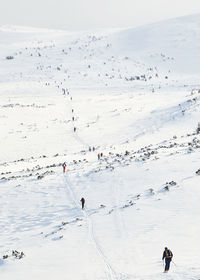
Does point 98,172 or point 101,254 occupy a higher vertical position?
point 98,172

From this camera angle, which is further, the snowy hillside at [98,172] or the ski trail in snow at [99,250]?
the snowy hillside at [98,172]

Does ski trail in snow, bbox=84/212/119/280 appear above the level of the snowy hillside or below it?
below

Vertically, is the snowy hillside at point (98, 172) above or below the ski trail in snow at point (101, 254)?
above

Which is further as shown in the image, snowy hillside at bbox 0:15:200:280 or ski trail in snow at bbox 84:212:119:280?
snowy hillside at bbox 0:15:200:280

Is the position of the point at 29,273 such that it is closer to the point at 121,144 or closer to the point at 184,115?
the point at 121,144

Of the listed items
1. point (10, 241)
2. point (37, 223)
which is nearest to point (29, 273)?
point (10, 241)

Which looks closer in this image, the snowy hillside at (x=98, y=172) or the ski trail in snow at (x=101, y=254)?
the ski trail in snow at (x=101, y=254)

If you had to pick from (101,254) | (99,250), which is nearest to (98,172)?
(99,250)

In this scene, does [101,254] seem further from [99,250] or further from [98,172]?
[98,172]

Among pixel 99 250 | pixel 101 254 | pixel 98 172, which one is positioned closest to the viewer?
pixel 101 254
